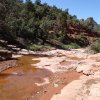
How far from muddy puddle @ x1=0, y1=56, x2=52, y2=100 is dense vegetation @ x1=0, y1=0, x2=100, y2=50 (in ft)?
73.5

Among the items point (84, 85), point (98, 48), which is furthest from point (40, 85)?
point (98, 48)

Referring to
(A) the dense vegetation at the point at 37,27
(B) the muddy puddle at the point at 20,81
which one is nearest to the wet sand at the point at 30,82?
(B) the muddy puddle at the point at 20,81

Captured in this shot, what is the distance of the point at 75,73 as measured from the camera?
125 feet

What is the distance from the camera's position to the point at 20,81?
102 ft

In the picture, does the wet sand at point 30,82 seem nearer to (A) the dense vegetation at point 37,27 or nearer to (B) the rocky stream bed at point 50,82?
(B) the rocky stream bed at point 50,82

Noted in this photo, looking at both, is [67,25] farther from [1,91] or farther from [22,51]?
[1,91]

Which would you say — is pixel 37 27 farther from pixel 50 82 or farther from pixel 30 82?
pixel 30 82

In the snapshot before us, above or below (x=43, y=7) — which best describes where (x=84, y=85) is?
below

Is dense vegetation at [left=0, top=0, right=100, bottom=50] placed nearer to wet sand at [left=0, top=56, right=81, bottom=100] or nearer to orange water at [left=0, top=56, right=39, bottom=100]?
orange water at [left=0, top=56, right=39, bottom=100]

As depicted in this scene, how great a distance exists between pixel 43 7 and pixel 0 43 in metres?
48.1

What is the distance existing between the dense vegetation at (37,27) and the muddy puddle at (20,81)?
22.4 metres

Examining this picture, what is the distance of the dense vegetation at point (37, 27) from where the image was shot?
214ft

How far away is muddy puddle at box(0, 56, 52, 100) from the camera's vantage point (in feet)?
83.9

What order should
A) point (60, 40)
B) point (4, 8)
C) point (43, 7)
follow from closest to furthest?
point (4, 8)
point (60, 40)
point (43, 7)
